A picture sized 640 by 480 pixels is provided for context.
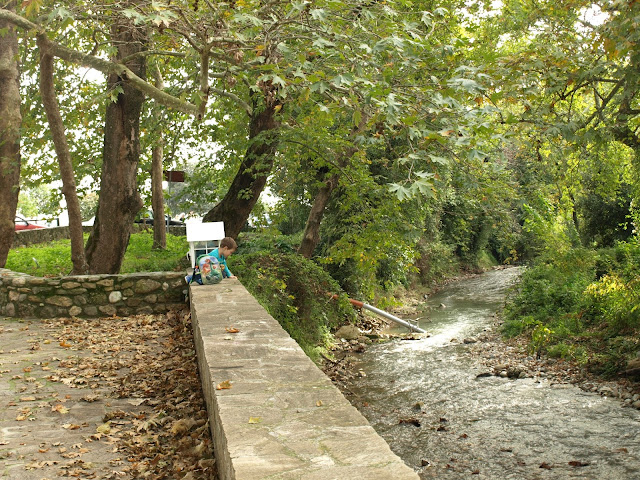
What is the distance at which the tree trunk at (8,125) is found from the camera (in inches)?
481

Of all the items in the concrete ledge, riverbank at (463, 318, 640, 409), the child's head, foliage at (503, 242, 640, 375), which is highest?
the child's head

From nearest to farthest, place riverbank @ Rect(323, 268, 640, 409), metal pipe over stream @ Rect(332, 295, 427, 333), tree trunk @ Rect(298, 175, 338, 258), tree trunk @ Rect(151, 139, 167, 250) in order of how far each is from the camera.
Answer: riverbank @ Rect(323, 268, 640, 409) < tree trunk @ Rect(298, 175, 338, 258) < metal pipe over stream @ Rect(332, 295, 427, 333) < tree trunk @ Rect(151, 139, 167, 250)

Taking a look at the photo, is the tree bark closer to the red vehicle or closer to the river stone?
the river stone

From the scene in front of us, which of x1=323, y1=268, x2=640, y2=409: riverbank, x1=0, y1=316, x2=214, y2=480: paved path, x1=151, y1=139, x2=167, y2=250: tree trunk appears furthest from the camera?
x1=151, y1=139, x2=167, y2=250: tree trunk

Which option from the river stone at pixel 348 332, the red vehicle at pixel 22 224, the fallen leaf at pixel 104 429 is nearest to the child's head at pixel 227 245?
the fallen leaf at pixel 104 429

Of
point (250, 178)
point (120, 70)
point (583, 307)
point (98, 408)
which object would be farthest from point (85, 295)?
point (583, 307)

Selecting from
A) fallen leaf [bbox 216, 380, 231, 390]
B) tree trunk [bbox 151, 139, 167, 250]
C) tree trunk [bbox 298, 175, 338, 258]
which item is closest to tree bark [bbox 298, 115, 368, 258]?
tree trunk [bbox 298, 175, 338, 258]

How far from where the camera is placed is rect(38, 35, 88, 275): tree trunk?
10.4m

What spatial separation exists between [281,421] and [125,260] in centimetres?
1201

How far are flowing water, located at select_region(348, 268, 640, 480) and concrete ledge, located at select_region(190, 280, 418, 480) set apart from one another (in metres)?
3.68

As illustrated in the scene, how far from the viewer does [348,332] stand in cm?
1507

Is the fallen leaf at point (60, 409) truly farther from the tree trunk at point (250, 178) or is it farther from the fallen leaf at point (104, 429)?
the tree trunk at point (250, 178)

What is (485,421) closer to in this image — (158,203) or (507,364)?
(507,364)

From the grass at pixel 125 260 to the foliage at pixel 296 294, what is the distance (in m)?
1.80
